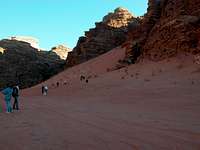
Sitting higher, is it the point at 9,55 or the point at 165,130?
the point at 9,55

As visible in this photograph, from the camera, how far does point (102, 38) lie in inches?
2721

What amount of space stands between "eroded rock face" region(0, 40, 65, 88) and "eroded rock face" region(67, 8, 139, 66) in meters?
6.81

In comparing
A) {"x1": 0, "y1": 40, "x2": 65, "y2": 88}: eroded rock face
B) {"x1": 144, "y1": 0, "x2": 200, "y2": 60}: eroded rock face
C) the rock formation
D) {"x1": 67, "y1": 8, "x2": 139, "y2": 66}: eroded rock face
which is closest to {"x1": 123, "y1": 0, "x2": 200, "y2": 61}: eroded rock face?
{"x1": 144, "y1": 0, "x2": 200, "y2": 60}: eroded rock face

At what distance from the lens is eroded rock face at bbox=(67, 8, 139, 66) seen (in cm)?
6687

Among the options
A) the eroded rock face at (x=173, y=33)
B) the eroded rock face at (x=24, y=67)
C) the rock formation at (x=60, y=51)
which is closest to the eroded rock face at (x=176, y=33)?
the eroded rock face at (x=173, y=33)

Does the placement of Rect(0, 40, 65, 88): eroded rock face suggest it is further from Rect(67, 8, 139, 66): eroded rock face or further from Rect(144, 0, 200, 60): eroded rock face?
Rect(144, 0, 200, 60): eroded rock face

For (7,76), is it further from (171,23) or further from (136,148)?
(136,148)

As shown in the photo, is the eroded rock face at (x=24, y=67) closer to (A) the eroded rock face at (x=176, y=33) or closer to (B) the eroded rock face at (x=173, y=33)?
(B) the eroded rock face at (x=173, y=33)

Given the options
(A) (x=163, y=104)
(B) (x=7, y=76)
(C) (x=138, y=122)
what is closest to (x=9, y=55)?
(B) (x=7, y=76)

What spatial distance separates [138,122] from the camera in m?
10.5

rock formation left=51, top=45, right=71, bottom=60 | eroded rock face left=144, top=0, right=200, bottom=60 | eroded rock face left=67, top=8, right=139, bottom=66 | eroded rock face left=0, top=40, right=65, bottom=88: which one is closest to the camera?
eroded rock face left=144, top=0, right=200, bottom=60

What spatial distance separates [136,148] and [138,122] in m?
3.71

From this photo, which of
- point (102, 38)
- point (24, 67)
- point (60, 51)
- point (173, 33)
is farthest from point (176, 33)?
point (60, 51)

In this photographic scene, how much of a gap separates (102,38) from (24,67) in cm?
1532
